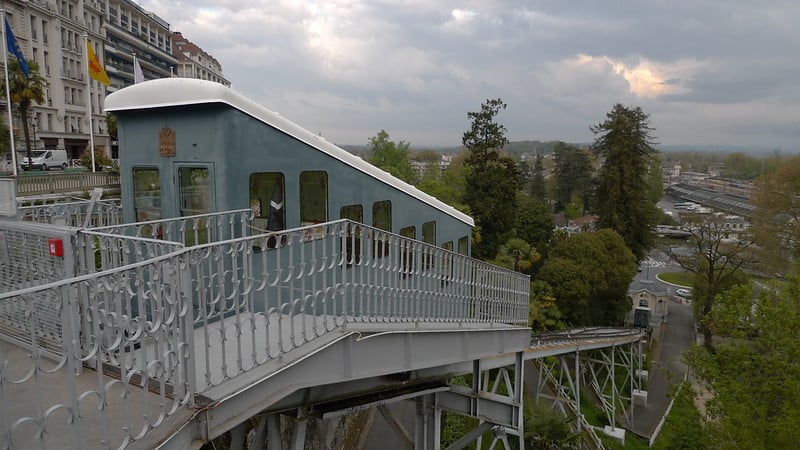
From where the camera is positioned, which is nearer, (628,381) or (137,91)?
(137,91)

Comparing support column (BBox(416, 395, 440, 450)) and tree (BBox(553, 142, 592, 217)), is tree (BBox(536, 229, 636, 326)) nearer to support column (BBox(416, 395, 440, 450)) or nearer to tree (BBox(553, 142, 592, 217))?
support column (BBox(416, 395, 440, 450))

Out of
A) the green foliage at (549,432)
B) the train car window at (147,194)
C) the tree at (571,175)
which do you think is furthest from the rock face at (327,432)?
the tree at (571,175)

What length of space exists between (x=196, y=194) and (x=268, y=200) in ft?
3.00

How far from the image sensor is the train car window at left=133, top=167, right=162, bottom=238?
676cm

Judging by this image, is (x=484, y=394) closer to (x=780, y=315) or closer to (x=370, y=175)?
(x=370, y=175)

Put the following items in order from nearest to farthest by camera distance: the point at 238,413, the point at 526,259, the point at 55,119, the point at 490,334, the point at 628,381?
1. the point at 238,413
2. the point at 490,334
3. the point at 628,381
4. the point at 526,259
5. the point at 55,119

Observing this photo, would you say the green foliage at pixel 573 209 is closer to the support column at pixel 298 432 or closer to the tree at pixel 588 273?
the tree at pixel 588 273

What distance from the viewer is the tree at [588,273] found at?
30.6 metres

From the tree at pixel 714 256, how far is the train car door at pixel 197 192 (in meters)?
36.6

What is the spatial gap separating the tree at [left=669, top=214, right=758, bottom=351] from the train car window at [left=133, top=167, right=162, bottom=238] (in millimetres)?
36817

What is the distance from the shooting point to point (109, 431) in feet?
10.6

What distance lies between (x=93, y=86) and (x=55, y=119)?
840cm

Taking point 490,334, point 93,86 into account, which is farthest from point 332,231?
point 93,86

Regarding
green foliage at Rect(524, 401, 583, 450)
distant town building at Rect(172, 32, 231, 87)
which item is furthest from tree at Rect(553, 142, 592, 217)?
green foliage at Rect(524, 401, 583, 450)
